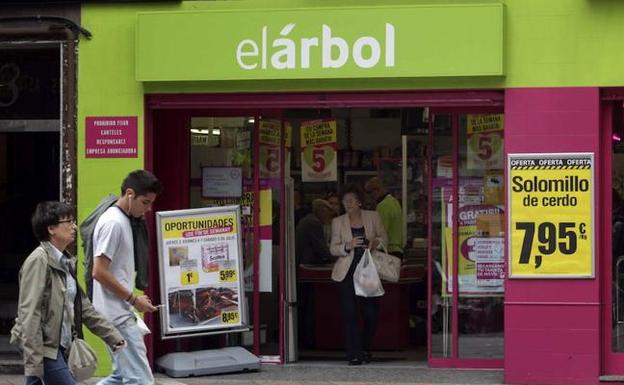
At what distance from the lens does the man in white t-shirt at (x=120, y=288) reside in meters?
7.75

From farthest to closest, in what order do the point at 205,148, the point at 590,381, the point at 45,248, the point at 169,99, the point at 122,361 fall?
1. the point at 205,148
2. the point at 169,99
3. the point at 590,381
4. the point at 122,361
5. the point at 45,248

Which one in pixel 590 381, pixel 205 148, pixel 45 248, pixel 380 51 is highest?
pixel 380 51

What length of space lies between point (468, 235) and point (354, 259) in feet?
3.84

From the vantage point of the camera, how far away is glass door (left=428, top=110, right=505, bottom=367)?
11.4 metres

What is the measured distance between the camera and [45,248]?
281 inches

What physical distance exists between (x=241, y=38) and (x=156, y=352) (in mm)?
3197

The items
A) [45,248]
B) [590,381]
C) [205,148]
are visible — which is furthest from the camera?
[205,148]

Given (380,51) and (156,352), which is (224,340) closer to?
(156,352)

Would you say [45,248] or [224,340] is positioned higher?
[45,248]

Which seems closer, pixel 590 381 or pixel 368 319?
pixel 590 381

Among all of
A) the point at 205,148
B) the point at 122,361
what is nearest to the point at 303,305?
the point at 205,148

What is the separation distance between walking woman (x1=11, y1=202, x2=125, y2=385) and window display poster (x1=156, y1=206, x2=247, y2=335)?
154 inches

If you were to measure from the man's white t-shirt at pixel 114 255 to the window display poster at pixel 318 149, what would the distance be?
4587mm

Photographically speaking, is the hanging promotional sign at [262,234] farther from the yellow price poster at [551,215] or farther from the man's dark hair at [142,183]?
the man's dark hair at [142,183]
